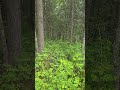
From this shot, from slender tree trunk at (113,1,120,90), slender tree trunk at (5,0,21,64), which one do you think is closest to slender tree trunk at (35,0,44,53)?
slender tree trunk at (5,0,21,64)

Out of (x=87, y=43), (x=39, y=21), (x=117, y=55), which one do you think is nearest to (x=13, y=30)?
(x=87, y=43)

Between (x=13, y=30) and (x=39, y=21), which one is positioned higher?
(x=39, y=21)

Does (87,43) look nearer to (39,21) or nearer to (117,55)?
(117,55)

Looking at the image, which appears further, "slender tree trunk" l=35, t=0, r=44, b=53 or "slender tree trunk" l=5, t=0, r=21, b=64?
"slender tree trunk" l=35, t=0, r=44, b=53

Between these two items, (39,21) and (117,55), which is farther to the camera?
(39,21)

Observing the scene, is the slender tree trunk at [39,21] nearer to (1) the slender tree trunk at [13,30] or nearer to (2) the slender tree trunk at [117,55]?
(1) the slender tree trunk at [13,30]

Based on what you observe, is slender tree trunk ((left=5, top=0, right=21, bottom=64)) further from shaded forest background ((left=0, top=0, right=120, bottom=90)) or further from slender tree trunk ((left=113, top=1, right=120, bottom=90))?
slender tree trunk ((left=113, top=1, right=120, bottom=90))

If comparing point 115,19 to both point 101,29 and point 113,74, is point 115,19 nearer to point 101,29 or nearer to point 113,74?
point 101,29

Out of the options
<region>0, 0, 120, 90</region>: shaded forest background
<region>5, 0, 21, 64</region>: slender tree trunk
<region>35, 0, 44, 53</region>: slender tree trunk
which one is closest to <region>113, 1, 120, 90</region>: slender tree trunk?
<region>0, 0, 120, 90</region>: shaded forest background

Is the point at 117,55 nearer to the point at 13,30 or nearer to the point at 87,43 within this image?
the point at 87,43

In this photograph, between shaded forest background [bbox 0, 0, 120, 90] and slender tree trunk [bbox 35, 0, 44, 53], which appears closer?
shaded forest background [bbox 0, 0, 120, 90]

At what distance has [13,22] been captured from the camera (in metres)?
3.52

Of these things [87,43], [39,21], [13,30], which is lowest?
[87,43]

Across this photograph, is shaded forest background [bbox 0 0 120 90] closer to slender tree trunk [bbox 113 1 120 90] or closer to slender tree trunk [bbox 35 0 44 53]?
slender tree trunk [bbox 113 1 120 90]
